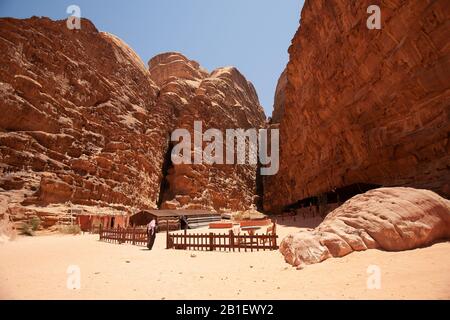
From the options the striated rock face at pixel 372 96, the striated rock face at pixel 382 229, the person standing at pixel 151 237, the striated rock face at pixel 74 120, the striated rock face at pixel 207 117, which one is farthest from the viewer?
the striated rock face at pixel 207 117

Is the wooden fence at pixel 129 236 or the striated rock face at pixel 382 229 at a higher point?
the striated rock face at pixel 382 229

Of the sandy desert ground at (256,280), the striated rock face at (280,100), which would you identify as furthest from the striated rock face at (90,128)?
the sandy desert ground at (256,280)

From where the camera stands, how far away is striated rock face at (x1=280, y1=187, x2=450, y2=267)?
25.8 feet

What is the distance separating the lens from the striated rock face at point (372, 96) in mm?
16578

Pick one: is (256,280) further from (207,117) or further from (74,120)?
(207,117)

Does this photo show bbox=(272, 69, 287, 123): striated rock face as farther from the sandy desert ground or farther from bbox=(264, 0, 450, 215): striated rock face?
the sandy desert ground

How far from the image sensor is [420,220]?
8.15m

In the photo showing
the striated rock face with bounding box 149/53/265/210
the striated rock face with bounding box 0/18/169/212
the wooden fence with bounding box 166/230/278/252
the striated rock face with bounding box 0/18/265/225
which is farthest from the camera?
the striated rock face with bounding box 149/53/265/210

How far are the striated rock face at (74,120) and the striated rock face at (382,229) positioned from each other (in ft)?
102

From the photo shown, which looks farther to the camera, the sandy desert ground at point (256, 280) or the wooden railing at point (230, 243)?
the wooden railing at point (230, 243)

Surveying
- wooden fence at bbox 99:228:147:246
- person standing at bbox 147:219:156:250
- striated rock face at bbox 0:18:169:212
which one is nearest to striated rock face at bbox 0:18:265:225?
striated rock face at bbox 0:18:169:212

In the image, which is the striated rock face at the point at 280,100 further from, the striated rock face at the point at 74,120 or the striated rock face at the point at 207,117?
the striated rock face at the point at 74,120

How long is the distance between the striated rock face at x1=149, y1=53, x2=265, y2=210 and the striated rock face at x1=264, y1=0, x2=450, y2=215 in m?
21.6

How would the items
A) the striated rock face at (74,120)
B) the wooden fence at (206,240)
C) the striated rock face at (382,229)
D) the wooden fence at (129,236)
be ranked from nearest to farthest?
1. the striated rock face at (382,229)
2. the wooden fence at (206,240)
3. the wooden fence at (129,236)
4. the striated rock face at (74,120)
